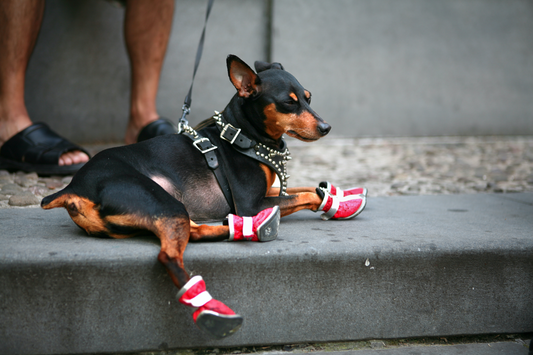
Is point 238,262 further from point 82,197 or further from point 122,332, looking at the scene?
point 82,197

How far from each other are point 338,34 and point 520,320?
4212mm

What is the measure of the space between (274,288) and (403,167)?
2801 mm

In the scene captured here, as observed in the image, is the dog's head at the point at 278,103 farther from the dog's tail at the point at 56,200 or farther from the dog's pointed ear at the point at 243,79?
the dog's tail at the point at 56,200

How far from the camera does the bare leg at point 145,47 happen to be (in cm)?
363

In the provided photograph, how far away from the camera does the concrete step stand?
1.58 meters

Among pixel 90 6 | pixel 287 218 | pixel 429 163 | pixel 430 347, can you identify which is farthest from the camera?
pixel 90 6

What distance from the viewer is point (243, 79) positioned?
2.11 meters

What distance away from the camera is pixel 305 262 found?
1.71 metres

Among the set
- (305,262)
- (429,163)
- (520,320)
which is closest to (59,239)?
(305,262)

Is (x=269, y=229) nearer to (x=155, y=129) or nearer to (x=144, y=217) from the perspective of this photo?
(x=144, y=217)

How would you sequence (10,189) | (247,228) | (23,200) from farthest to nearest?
(10,189) < (23,200) < (247,228)

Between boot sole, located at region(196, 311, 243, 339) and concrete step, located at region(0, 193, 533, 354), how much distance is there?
0.22m

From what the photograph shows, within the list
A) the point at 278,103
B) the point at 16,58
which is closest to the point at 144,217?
the point at 278,103

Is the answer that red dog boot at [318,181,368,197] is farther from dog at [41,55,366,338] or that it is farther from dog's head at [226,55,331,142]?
dog's head at [226,55,331,142]
